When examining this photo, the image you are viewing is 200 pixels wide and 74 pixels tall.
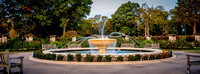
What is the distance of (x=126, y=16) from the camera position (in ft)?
171

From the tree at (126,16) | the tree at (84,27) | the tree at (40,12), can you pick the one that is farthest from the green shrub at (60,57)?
the tree at (126,16)

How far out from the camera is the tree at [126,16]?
169ft

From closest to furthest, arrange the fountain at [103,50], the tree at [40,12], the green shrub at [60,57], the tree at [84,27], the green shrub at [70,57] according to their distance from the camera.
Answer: the green shrub at [70,57]
the green shrub at [60,57]
the fountain at [103,50]
the tree at [40,12]
the tree at [84,27]

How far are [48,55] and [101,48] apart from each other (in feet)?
16.0

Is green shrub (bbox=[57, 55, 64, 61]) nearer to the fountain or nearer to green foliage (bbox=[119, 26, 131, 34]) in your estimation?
the fountain

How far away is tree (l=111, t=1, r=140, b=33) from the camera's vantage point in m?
51.4

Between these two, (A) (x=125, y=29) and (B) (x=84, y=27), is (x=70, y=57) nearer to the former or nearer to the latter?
(B) (x=84, y=27)

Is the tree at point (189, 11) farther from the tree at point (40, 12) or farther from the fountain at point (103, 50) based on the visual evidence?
the fountain at point (103, 50)

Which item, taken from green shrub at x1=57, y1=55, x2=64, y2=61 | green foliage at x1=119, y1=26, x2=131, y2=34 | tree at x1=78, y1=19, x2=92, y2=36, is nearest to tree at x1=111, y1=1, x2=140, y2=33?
green foliage at x1=119, y1=26, x2=131, y2=34

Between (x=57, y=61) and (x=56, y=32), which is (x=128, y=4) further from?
(x=57, y=61)

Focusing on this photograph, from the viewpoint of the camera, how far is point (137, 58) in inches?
412

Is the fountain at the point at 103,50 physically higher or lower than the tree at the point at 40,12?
lower

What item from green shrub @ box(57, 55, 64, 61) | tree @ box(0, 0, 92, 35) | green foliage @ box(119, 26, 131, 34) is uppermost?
tree @ box(0, 0, 92, 35)

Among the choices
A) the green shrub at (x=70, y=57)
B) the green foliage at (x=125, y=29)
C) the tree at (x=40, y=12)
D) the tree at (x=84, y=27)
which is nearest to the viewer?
the green shrub at (x=70, y=57)
